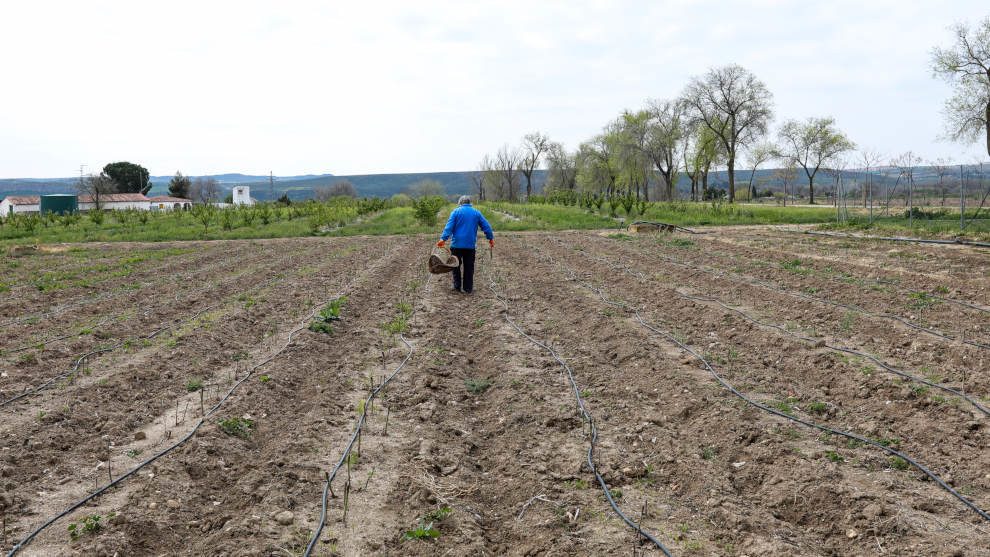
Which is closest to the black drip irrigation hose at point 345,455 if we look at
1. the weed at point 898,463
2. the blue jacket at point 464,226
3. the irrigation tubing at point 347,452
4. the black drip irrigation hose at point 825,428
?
the irrigation tubing at point 347,452

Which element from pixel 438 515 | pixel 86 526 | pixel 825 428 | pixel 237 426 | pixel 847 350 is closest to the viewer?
pixel 86 526

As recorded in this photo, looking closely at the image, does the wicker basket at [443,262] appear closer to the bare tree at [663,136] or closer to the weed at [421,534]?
the weed at [421,534]

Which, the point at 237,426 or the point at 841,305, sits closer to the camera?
the point at 237,426

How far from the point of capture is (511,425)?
4754 millimetres

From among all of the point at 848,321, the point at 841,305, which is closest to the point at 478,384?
the point at 848,321

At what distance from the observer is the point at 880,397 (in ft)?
16.1

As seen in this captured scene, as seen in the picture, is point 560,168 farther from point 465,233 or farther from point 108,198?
point 465,233

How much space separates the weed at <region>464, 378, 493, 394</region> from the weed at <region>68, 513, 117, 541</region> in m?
3.01

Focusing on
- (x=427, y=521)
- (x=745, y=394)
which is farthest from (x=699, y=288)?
(x=427, y=521)

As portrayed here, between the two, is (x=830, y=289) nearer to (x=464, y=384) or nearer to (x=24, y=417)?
(x=464, y=384)

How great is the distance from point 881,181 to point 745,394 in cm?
2704

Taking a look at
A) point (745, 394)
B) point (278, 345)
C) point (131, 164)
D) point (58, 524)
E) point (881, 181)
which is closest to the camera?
point (58, 524)

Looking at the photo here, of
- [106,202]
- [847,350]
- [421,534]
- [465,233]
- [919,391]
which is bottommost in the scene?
[421,534]

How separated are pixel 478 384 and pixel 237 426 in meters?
2.13
